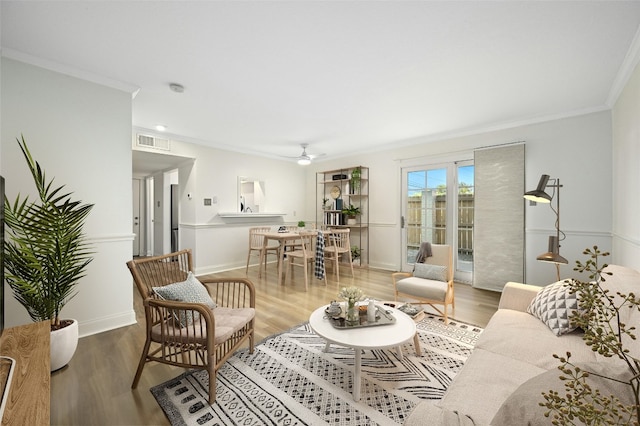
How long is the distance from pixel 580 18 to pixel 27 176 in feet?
14.1

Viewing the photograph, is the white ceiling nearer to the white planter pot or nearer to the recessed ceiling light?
the recessed ceiling light

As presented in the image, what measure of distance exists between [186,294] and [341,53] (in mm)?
2154

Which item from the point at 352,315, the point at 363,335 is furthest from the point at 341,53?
the point at 363,335

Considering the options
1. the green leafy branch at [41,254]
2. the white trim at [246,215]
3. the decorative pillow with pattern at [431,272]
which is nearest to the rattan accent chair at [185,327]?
the green leafy branch at [41,254]

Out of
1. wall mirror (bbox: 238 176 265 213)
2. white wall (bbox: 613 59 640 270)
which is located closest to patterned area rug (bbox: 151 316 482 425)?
white wall (bbox: 613 59 640 270)

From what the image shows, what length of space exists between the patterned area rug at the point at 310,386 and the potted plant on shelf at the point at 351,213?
11.3 ft

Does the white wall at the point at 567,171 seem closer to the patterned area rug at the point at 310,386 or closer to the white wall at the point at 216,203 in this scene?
the patterned area rug at the point at 310,386

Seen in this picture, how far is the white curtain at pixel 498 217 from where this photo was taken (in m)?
3.91

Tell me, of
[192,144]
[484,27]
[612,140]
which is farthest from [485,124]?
[192,144]

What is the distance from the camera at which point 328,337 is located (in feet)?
6.26

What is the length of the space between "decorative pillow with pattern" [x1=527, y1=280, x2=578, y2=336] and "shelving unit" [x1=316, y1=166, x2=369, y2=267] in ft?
12.3

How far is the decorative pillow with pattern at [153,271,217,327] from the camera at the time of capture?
1938 mm

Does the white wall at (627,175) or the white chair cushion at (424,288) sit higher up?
the white wall at (627,175)

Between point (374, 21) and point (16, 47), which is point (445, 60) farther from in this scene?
point (16, 47)
